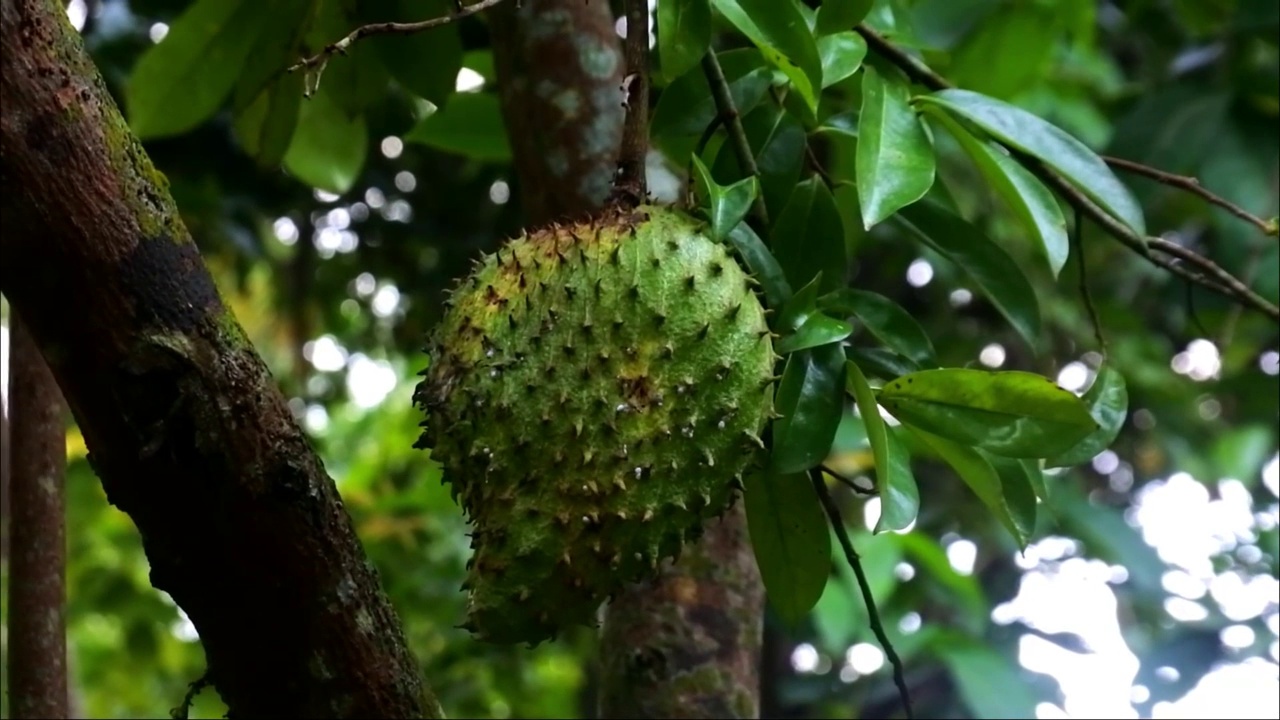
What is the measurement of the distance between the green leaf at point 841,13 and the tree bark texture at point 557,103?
0.53m

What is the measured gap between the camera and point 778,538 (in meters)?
1.05

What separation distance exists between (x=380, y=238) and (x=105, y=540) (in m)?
0.91

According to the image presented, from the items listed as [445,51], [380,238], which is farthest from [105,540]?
[445,51]

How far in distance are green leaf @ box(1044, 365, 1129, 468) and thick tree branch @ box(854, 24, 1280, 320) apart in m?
0.14

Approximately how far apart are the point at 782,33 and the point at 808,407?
0.28 meters

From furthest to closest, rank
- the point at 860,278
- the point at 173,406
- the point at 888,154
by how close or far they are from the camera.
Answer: the point at 860,278
the point at 888,154
the point at 173,406

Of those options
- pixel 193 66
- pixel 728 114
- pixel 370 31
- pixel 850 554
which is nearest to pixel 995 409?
pixel 850 554

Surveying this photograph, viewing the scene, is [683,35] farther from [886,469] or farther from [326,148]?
[326,148]

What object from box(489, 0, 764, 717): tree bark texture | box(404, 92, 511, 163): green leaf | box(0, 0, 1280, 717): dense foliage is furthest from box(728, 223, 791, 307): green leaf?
box(404, 92, 511, 163): green leaf

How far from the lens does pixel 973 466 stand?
104 cm

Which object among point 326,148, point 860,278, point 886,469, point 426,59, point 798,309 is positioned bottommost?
point 886,469

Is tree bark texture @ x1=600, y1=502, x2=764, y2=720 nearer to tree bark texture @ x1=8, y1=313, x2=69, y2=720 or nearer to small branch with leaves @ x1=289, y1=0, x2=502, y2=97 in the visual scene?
tree bark texture @ x1=8, y1=313, x2=69, y2=720

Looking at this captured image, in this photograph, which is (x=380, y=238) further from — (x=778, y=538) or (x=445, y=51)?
(x=778, y=538)

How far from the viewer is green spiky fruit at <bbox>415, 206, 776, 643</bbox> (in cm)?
81
